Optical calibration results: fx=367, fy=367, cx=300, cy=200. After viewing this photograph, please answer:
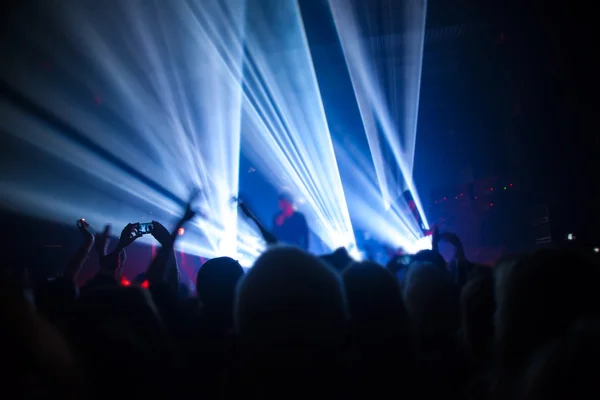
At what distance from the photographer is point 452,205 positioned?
9.65m

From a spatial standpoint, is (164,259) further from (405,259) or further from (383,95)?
(383,95)

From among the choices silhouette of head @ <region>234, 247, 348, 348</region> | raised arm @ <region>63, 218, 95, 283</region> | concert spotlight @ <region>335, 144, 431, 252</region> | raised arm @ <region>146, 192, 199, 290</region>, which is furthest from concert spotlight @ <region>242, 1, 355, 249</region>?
silhouette of head @ <region>234, 247, 348, 348</region>

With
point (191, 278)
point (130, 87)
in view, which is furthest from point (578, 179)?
point (130, 87)

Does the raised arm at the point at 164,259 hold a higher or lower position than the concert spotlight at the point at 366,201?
lower

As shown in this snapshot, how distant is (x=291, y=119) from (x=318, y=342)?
27.5ft

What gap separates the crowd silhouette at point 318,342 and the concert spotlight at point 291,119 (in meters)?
6.23

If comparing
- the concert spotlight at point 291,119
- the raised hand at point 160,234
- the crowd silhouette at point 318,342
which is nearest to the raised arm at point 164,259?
the raised hand at point 160,234

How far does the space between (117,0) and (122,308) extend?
23.8 ft

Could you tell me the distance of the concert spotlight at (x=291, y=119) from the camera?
8.31m

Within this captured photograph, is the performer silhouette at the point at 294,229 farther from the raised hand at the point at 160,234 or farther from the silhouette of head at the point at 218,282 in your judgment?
the silhouette of head at the point at 218,282

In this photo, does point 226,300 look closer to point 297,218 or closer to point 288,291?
point 288,291

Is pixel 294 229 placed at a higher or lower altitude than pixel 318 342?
higher

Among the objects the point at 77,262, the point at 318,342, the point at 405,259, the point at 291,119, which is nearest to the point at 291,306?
the point at 318,342

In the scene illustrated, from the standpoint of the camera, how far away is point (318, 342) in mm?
1287
